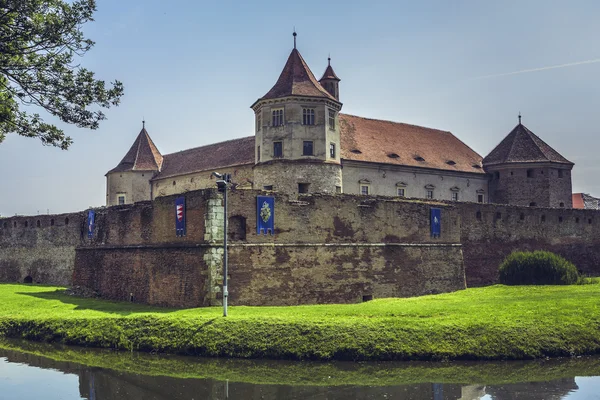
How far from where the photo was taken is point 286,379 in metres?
15.6

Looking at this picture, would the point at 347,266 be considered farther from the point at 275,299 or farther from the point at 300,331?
the point at 300,331

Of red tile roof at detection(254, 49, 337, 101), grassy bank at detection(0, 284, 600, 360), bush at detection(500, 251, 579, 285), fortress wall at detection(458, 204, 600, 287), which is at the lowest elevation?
grassy bank at detection(0, 284, 600, 360)

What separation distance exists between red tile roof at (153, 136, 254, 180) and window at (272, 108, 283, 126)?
557 centimetres

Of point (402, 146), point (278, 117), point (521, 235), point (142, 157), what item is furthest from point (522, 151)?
point (142, 157)

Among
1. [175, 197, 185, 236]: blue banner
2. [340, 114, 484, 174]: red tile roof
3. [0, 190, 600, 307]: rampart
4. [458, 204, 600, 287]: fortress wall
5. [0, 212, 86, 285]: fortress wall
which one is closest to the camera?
[0, 190, 600, 307]: rampart

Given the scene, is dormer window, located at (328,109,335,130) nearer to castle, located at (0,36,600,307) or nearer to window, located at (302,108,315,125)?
castle, located at (0,36,600,307)

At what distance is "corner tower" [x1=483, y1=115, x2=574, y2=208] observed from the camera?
4828 centimetres

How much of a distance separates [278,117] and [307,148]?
263cm

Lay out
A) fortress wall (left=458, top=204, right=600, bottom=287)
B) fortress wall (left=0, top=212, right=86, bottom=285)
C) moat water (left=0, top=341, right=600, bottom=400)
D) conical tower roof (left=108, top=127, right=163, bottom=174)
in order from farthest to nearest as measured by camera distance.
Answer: conical tower roof (left=108, top=127, right=163, bottom=174) < fortress wall (left=0, top=212, right=86, bottom=285) < fortress wall (left=458, top=204, right=600, bottom=287) < moat water (left=0, top=341, right=600, bottom=400)

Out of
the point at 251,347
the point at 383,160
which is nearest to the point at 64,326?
the point at 251,347

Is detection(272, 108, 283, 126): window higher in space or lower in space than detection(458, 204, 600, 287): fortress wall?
higher

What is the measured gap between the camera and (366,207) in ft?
88.8

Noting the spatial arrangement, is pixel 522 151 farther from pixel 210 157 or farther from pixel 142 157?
pixel 142 157

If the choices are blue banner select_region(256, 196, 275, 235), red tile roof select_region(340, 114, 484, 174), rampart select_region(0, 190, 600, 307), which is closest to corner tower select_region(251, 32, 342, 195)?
red tile roof select_region(340, 114, 484, 174)
